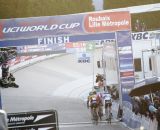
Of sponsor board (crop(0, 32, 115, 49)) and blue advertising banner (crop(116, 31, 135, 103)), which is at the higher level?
sponsor board (crop(0, 32, 115, 49))

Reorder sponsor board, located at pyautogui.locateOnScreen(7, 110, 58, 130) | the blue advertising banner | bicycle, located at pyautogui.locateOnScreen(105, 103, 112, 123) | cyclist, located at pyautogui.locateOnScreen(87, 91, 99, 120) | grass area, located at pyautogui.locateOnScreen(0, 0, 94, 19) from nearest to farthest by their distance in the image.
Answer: sponsor board, located at pyautogui.locateOnScreen(7, 110, 58, 130) < grass area, located at pyautogui.locateOnScreen(0, 0, 94, 19) < cyclist, located at pyautogui.locateOnScreen(87, 91, 99, 120) < bicycle, located at pyautogui.locateOnScreen(105, 103, 112, 123) < the blue advertising banner

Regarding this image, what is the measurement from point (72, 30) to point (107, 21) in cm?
77

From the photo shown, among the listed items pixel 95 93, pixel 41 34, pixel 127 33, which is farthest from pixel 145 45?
pixel 41 34

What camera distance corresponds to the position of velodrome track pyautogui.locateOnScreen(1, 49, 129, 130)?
33.6 ft

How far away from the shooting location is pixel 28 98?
1035 cm

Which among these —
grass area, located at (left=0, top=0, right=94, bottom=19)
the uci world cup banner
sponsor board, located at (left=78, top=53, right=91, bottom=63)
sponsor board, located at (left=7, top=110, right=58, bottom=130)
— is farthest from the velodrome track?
sponsor board, located at (left=7, top=110, right=58, bottom=130)

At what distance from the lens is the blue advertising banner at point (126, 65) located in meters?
10.6

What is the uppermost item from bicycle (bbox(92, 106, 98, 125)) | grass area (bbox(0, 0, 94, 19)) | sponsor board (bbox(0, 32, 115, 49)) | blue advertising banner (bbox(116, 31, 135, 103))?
grass area (bbox(0, 0, 94, 19))

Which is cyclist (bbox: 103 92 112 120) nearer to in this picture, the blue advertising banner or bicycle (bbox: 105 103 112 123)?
bicycle (bbox: 105 103 112 123)

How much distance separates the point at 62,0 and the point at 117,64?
1.86 m

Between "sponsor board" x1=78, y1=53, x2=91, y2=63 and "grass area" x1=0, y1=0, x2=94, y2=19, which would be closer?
"grass area" x1=0, y1=0, x2=94, y2=19

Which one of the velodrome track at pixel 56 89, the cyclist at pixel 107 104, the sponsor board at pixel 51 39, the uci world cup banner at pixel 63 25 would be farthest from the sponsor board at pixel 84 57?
the cyclist at pixel 107 104

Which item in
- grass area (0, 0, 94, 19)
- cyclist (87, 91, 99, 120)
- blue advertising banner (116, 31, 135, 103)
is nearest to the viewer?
grass area (0, 0, 94, 19)

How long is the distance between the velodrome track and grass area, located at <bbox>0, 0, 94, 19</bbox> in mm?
994
